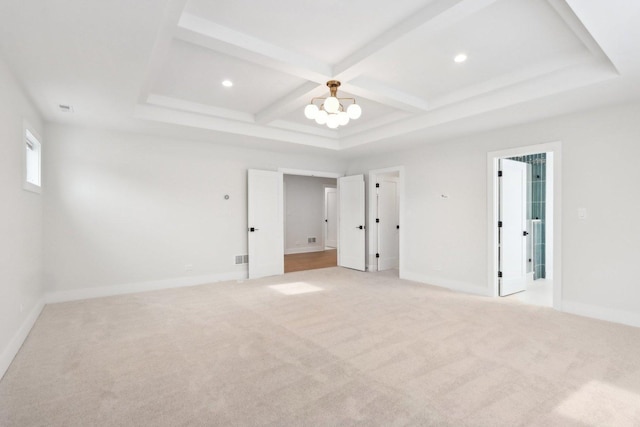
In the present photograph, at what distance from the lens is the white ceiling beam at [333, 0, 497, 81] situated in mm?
2131

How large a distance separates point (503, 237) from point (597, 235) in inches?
46.2

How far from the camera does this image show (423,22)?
2350mm

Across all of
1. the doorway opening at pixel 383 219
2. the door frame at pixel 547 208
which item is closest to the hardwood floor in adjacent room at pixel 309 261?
the doorway opening at pixel 383 219

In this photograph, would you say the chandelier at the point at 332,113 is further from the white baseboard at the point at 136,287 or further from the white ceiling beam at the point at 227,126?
the white baseboard at the point at 136,287

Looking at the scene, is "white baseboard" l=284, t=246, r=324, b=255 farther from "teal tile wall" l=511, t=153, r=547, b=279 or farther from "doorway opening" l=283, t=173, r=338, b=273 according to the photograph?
"teal tile wall" l=511, t=153, r=547, b=279

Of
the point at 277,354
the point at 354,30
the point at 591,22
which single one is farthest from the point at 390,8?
the point at 277,354

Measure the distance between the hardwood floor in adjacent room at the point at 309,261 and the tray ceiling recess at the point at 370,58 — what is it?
360 cm

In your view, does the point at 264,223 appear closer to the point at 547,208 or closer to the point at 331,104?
the point at 331,104

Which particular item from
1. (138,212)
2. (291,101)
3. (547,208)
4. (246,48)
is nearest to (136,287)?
(138,212)

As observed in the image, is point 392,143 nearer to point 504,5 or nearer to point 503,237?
point 503,237

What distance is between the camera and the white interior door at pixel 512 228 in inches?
191

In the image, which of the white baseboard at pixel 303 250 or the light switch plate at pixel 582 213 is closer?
the light switch plate at pixel 582 213

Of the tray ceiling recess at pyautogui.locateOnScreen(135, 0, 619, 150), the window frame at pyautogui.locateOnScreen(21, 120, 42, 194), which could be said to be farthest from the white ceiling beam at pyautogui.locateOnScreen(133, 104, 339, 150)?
the window frame at pyautogui.locateOnScreen(21, 120, 42, 194)

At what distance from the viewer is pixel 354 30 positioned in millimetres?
2668
